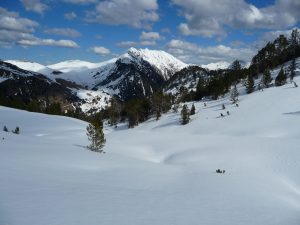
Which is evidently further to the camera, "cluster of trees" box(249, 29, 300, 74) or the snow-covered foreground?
"cluster of trees" box(249, 29, 300, 74)

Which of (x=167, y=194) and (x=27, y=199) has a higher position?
(x=27, y=199)

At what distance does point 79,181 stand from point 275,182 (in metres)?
17.4

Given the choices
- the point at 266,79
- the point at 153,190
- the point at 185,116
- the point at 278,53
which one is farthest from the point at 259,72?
the point at 153,190

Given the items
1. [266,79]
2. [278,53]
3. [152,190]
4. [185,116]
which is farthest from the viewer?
[278,53]

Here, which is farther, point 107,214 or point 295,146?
point 295,146

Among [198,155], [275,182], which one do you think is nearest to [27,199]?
[275,182]

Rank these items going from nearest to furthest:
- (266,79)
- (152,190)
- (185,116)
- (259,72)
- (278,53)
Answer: (152,190) < (185,116) < (266,79) < (259,72) < (278,53)

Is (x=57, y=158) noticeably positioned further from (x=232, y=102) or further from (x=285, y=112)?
(x=232, y=102)

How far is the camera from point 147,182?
62.5 feet

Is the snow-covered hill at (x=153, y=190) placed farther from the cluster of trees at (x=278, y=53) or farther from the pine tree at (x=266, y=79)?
the cluster of trees at (x=278, y=53)

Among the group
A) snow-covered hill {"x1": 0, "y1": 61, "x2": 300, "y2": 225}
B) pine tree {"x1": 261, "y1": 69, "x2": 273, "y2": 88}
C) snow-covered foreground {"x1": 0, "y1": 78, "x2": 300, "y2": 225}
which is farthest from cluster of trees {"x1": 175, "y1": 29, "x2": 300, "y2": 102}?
snow-covered foreground {"x1": 0, "y1": 78, "x2": 300, "y2": 225}

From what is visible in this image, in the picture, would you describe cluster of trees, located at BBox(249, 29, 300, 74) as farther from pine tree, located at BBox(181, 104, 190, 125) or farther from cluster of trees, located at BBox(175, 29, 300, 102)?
pine tree, located at BBox(181, 104, 190, 125)

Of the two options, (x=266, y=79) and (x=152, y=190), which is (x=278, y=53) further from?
(x=152, y=190)

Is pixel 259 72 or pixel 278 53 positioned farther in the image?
pixel 278 53
